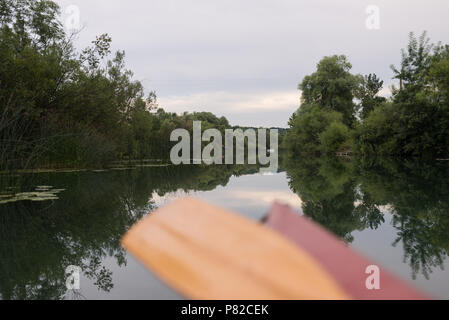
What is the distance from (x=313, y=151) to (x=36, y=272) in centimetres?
3534

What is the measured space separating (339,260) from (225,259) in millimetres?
317

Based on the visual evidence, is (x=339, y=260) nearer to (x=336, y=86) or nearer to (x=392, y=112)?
(x=392, y=112)

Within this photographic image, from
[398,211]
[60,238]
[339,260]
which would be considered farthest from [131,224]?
[339,260]

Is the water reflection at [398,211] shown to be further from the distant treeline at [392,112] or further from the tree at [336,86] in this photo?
the tree at [336,86]

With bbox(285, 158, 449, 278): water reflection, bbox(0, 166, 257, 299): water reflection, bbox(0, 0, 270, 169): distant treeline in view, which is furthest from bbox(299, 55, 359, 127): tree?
bbox(0, 166, 257, 299): water reflection

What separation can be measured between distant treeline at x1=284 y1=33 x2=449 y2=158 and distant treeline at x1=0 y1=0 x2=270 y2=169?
15.0m

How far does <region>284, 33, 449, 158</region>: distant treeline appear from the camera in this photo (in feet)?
73.8

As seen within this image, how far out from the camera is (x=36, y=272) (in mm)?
3051

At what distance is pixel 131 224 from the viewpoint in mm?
4695

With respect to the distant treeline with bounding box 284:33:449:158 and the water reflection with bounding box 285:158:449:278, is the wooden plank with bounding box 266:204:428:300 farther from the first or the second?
the distant treeline with bounding box 284:33:449:158

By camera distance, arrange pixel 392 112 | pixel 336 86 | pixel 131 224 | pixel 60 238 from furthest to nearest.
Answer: pixel 336 86, pixel 392 112, pixel 131 224, pixel 60 238
